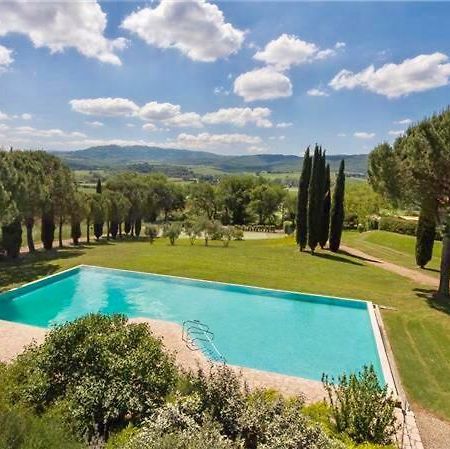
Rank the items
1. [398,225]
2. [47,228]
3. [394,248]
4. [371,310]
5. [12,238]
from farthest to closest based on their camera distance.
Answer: [398,225], [394,248], [47,228], [12,238], [371,310]

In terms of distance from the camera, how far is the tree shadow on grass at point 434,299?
56.7ft

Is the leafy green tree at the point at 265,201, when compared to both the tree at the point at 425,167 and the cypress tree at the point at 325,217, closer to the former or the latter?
the cypress tree at the point at 325,217

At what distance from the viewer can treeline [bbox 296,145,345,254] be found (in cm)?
3117

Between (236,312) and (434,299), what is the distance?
9654mm

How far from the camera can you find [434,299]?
18516 millimetres

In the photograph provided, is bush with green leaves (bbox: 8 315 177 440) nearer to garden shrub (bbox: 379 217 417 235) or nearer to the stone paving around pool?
the stone paving around pool

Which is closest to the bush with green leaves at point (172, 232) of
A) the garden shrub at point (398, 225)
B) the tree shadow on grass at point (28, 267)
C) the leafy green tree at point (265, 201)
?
the tree shadow on grass at point (28, 267)

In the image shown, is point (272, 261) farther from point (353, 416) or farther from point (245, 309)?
point (353, 416)

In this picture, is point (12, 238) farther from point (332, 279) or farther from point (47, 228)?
point (332, 279)

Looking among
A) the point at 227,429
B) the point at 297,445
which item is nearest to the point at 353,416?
the point at 297,445

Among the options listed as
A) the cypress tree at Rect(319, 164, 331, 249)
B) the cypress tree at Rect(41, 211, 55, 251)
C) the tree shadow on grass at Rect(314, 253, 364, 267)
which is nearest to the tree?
the tree shadow on grass at Rect(314, 253, 364, 267)

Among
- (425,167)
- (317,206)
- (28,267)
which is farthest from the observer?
(317,206)

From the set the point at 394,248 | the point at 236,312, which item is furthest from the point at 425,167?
the point at 394,248

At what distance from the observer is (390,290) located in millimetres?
20625
